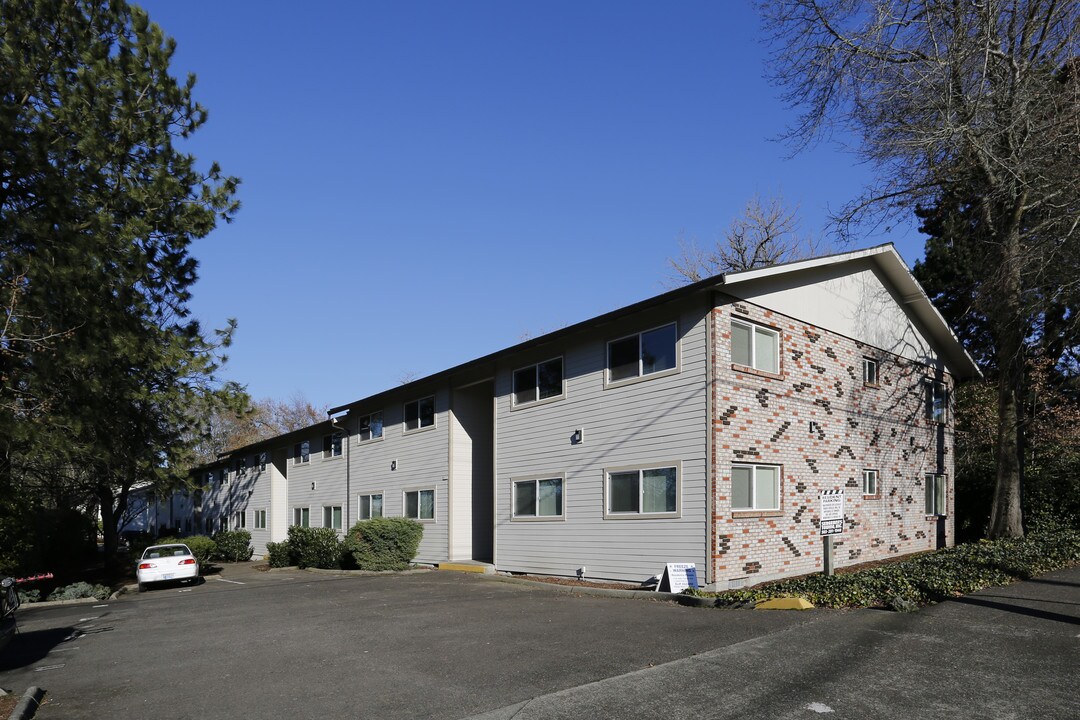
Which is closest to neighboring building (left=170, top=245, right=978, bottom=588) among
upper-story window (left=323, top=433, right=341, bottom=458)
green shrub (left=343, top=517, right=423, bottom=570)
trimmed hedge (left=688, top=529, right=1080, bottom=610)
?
green shrub (left=343, top=517, right=423, bottom=570)

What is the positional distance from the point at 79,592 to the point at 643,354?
53.3 ft

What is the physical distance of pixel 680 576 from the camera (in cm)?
1459

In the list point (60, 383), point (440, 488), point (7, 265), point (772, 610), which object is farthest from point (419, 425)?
point (772, 610)

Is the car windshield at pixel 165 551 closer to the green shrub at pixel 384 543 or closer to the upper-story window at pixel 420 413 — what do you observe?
the green shrub at pixel 384 543

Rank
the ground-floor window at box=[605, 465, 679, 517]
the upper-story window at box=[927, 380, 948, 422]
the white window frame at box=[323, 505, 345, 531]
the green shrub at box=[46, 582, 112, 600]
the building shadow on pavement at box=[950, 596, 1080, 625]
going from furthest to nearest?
the white window frame at box=[323, 505, 345, 531], the upper-story window at box=[927, 380, 948, 422], the green shrub at box=[46, 582, 112, 600], the ground-floor window at box=[605, 465, 679, 517], the building shadow on pavement at box=[950, 596, 1080, 625]

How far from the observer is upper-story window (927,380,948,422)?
22.8m

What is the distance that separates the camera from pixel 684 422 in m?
15.5

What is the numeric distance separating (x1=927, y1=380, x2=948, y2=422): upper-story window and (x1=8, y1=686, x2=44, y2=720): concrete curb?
2191cm

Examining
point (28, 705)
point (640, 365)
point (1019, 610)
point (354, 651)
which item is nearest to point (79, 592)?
point (354, 651)

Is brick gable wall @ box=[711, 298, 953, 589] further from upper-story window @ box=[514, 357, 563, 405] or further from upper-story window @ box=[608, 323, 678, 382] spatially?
upper-story window @ box=[514, 357, 563, 405]

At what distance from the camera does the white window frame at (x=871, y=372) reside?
2009cm

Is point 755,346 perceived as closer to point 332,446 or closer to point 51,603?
point 51,603

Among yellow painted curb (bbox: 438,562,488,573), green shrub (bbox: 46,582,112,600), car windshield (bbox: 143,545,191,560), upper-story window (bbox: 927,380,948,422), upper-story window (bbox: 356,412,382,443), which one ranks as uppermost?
upper-story window (bbox: 927,380,948,422)

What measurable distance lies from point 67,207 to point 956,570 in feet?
56.8
